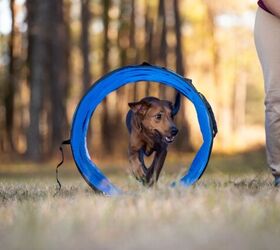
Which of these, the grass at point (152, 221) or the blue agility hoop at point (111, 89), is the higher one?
the blue agility hoop at point (111, 89)

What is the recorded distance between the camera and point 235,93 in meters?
49.3

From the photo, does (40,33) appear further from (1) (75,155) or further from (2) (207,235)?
(2) (207,235)

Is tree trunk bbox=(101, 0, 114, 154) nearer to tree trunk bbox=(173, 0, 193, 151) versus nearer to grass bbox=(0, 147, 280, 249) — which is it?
tree trunk bbox=(173, 0, 193, 151)

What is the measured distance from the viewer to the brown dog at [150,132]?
7.43m

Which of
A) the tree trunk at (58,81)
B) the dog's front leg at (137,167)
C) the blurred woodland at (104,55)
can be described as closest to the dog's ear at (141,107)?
the dog's front leg at (137,167)

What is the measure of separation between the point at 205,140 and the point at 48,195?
5.39ft

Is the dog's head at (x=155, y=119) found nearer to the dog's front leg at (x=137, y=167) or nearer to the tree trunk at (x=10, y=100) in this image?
the dog's front leg at (x=137, y=167)

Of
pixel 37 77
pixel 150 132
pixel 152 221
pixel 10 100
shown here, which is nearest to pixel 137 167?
pixel 150 132

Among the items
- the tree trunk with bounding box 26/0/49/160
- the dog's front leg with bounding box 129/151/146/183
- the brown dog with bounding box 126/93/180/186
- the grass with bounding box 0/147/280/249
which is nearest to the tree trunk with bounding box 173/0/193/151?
the tree trunk with bounding box 26/0/49/160

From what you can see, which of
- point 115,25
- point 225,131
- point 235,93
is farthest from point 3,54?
point 235,93

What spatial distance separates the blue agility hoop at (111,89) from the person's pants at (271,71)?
1.87 ft

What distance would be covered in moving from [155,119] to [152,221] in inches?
116

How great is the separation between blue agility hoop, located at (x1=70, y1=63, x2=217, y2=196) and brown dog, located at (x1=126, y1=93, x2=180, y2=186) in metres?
0.29

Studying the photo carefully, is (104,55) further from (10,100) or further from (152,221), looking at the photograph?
(152,221)
